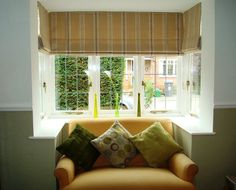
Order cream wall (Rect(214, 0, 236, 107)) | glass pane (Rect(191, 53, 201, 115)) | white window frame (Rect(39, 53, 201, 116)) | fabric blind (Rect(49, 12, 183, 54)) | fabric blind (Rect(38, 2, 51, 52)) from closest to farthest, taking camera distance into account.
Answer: cream wall (Rect(214, 0, 236, 107)), fabric blind (Rect(38, 2, 51, 52)), glass pane (Rect(191, 53, 201, 115)), fabric blind (Rect(49, 12, 183, 54)), white window frame (Rect(39, 53, 201, 116))

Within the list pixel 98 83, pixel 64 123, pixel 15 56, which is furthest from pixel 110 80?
pixel 15 56

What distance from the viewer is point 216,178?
3.20 m

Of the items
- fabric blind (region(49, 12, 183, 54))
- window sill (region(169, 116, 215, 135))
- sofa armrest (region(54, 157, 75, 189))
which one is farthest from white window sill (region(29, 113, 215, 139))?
fabric blind (region(49, 12, 183, 54))

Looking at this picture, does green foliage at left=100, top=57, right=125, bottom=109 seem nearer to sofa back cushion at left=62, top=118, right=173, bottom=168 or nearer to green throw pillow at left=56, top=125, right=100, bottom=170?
sofa back cushion at left=62, top=118, right=173, bottom=168

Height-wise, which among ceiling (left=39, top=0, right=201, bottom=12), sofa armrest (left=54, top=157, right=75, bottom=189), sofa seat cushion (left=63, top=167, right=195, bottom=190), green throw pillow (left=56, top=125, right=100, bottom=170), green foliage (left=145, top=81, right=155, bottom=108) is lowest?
sofa seat cushion (left=63, top=167, right=195, bottom=190)

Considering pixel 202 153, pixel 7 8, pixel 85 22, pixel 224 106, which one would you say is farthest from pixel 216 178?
pixel 7 8

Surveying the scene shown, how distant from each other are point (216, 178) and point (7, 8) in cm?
286

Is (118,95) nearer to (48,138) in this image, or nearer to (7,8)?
(48,138)

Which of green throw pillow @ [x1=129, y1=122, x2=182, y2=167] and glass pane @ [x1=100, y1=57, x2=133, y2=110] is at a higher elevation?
glass pane @ [x1=100, y1=57, x2=133, y2=110]

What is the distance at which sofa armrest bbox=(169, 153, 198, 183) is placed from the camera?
2.82 m

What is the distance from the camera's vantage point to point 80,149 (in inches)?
123

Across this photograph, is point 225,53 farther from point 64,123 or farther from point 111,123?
point 64,123

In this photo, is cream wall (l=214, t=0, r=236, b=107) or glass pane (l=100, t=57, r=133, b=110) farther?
glass pane (l=100, t=57, r=133, b=110)

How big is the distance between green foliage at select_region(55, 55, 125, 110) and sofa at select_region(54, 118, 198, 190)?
112 centimetres
